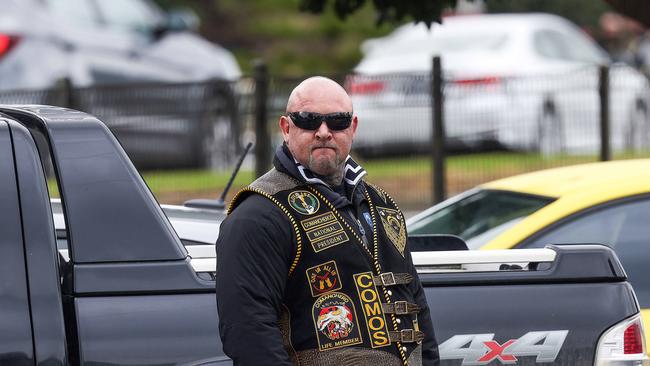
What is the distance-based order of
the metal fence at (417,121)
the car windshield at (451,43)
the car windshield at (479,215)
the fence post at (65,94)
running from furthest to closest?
the car windshield at (451,43), the metal fence at (417,121), the fence post at (65,94), the car windshield at (479,215)

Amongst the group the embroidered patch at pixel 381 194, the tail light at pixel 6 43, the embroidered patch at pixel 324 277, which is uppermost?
the embroidered patch at pixel 381 194

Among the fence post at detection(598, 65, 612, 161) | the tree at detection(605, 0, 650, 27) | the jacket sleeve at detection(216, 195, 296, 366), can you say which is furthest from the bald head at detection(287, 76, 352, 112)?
the fence post at detection(598, 65, 612, 161)

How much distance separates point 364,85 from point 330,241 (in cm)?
811

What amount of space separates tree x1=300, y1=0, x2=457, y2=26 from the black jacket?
16.6 feet

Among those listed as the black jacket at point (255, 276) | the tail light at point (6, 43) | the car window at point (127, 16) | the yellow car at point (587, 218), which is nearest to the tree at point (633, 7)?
the yellow car at point (587, 218)

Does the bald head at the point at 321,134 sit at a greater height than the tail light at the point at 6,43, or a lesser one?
greater

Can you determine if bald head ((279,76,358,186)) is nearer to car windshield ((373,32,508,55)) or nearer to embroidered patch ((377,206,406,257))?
embroidered patch ((377,206,406,257))

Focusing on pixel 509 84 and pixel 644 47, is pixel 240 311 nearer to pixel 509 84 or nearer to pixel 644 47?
pixel 509 84

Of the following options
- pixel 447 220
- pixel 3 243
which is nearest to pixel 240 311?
pixel 3 243

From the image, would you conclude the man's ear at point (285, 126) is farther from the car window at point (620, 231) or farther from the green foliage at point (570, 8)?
the green foliage at point (570, 8)

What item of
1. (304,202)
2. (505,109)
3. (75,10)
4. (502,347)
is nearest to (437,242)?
(502,347)

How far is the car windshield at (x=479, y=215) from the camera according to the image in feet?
19.5

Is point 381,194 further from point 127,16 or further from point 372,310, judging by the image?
point 127,16

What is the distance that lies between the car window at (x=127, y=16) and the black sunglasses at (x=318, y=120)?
10.7 meters
